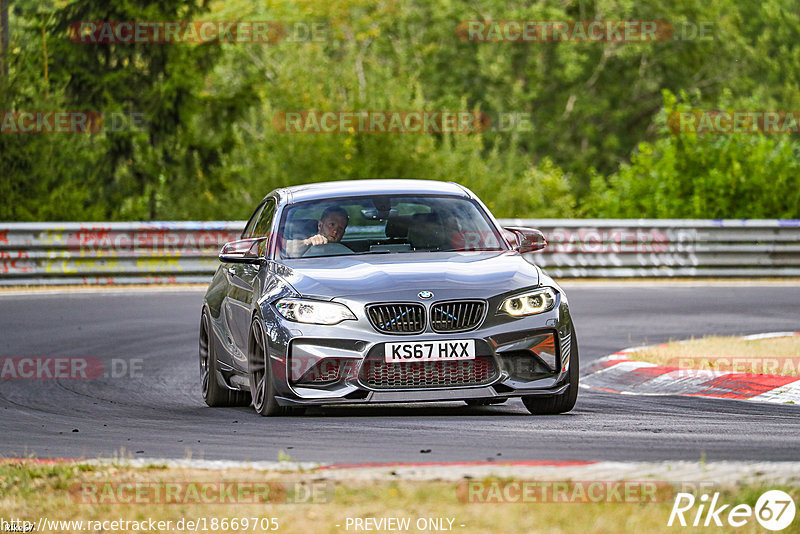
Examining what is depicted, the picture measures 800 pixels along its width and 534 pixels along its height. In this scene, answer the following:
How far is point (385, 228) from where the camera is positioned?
32.9 feet

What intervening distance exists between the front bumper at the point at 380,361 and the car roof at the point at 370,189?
5.41ft

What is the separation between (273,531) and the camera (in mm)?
5203

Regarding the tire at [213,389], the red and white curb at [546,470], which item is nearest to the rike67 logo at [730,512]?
the red and white curb at [546,470]

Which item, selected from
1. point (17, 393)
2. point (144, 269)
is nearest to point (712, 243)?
point (144, 269)

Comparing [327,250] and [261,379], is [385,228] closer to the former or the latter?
[327,250]

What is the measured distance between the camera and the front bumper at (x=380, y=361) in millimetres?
8680

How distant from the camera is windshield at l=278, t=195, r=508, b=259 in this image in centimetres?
989

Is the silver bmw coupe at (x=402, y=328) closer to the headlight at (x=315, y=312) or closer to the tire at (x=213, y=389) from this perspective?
the headlight at (x=315, y=312)

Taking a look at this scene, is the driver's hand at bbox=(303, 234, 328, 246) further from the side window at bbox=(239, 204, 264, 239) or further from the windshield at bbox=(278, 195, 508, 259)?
the side window at bbox=(239, 204, 264, 239)

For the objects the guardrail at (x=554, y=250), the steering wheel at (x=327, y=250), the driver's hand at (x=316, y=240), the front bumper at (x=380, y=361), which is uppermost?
the driver's hand at (x=316, y=240)

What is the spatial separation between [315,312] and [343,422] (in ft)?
2.20

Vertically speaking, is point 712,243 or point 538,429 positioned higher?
point 538,429

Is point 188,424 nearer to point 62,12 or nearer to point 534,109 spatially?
point 62,12

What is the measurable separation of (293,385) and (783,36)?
60.4 metres
